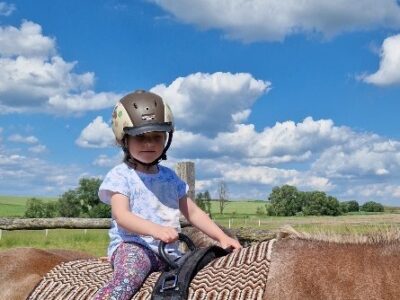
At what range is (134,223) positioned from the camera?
3465 mm

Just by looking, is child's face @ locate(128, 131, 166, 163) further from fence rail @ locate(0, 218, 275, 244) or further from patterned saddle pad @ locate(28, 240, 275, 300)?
fence rail @ locate(0, 218, 275, 244)

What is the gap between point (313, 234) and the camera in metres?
3.57

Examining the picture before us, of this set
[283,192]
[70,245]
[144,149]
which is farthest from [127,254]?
[283,192]

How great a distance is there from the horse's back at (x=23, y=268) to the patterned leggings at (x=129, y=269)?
0.69m

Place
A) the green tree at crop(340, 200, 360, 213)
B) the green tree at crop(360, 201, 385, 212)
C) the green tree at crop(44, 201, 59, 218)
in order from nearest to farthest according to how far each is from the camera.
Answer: the green tree at crop(360, 201, 385, 212) → the green tree at crop(340, 200, 360, 213) → the green tree at crop(44, 201, 59, 218)

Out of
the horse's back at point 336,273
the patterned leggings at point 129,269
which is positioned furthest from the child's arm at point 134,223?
the horse's back at point 336,273

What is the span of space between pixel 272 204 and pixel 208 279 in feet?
158

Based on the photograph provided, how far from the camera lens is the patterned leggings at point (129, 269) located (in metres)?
3.29

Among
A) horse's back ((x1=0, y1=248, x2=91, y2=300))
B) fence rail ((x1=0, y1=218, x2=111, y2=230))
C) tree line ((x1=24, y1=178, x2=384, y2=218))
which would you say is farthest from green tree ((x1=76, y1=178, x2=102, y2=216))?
horse's back ((x1=0, y1=248, x2=91, y2=300))

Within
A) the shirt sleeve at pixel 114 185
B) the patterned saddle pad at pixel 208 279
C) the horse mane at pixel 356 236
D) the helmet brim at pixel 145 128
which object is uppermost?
the helmet brim at pixel 145 128

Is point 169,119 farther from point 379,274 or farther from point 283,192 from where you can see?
point 283,192

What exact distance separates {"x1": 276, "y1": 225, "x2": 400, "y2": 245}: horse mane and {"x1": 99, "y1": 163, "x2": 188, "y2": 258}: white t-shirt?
0.72 meters

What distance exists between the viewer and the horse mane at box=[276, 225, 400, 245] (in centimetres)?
330

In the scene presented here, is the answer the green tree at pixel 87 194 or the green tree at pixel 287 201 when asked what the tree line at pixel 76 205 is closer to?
the green tree at pixel 87 194
